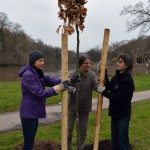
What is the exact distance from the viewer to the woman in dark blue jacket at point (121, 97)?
5.13 metres

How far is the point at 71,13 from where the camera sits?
470 centimetres

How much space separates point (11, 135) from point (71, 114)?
246 cm

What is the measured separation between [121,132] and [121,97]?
0.60 meters

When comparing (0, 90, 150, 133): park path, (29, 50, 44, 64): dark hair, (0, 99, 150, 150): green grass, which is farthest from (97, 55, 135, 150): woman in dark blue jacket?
(0, 90, 150, 133): park path

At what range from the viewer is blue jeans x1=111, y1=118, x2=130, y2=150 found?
17.5 feet

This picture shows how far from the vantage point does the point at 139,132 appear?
319 inches

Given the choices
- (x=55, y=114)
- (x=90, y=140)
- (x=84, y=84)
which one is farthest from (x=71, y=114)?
(x=55, y=114)

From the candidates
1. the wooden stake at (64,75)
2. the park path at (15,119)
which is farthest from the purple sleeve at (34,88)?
the park path at (15,119)

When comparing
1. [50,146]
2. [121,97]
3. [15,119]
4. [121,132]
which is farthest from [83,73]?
[15,119]

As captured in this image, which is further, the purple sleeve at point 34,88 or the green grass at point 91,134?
the green grass at point 91,134

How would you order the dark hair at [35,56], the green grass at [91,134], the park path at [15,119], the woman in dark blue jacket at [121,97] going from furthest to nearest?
1. the park path at [15,119]
2. the green grass at [91,134]
3. the woman in dark blue jacket at [121,97]
4. the dark hair at [35,56]

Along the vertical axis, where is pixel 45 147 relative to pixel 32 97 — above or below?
below

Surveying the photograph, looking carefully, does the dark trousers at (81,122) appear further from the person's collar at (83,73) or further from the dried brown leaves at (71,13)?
the dried brown leaves at (71,13)

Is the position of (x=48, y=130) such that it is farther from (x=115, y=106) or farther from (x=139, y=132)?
(x=115, y=106)
